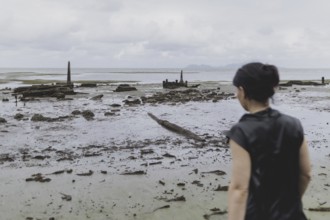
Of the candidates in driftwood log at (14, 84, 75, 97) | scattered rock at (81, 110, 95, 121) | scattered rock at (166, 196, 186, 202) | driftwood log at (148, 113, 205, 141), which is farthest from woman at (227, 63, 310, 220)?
driftwood log at (14, 84, 75, 97)

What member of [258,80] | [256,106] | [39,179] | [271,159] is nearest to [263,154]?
[271,159]

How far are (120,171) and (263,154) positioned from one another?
30.1 ft

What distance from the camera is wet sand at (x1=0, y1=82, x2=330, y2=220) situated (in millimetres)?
8414

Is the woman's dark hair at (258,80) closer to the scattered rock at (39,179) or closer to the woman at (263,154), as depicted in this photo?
the woman at (263,154)

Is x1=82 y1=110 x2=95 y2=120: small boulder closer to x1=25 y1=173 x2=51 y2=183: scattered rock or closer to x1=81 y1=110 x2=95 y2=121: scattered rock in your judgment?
x1=81 y1=110 x2=95 y2=121: scattered rock

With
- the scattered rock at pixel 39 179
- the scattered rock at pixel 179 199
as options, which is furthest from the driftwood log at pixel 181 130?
the scattered rock at pixel 179 199

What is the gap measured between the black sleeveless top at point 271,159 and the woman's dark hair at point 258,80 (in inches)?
4.9

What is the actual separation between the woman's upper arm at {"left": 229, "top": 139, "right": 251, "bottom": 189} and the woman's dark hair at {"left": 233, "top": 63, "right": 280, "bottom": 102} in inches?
14.8

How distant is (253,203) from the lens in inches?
112

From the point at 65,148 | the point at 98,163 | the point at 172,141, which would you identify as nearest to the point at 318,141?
the point at 172,141

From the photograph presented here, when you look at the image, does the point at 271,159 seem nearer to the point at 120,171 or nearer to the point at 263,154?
the point at 263,154

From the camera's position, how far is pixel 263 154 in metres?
2.77

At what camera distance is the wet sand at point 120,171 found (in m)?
8.41

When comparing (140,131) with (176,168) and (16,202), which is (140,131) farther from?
(16,202)
